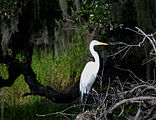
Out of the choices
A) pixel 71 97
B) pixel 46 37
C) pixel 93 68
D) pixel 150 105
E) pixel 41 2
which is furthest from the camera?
pixel 93 68

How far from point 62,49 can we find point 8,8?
165cm

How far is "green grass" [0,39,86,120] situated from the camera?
5.07 m

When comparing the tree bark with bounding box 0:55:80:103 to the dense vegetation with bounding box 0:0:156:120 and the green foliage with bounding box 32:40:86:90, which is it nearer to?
the dense vegetation with bounding box 0:0:156:120

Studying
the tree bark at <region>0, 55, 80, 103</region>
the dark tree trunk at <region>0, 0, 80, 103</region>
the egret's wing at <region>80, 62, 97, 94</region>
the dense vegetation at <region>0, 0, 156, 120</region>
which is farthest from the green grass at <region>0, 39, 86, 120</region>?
the tree bark at <region>0, 55, 80, 103</region>

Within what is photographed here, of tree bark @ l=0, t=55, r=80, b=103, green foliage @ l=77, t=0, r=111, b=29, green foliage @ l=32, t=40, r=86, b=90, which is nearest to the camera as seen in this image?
tree bark @ l=0, t=55, r=80, b=103

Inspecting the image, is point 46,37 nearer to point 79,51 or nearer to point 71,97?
point 71,97

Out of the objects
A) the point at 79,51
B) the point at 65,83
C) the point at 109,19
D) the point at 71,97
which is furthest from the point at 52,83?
the point at 109,19

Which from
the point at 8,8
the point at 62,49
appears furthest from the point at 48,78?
the point at 8,8

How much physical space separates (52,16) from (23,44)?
3.02ft

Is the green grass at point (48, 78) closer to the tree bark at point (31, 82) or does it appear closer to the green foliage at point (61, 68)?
the green foliage at point (61, 68)

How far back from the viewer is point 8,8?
3576 millimetres

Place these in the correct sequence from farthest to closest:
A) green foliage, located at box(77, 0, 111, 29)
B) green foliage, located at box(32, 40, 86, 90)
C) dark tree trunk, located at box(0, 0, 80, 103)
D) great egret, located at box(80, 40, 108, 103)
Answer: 1. green foliage, located at box(32, 40, 86, 90)
2. great egret, located at box(80, 40, 108, 103)
3. green foliage, located at box(77, 0, 111, 29)
4. dark tree trunk, located at box(0, 0, 80, 103)

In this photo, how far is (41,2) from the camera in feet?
10.8

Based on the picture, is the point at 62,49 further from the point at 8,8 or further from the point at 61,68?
the point at 8,8
